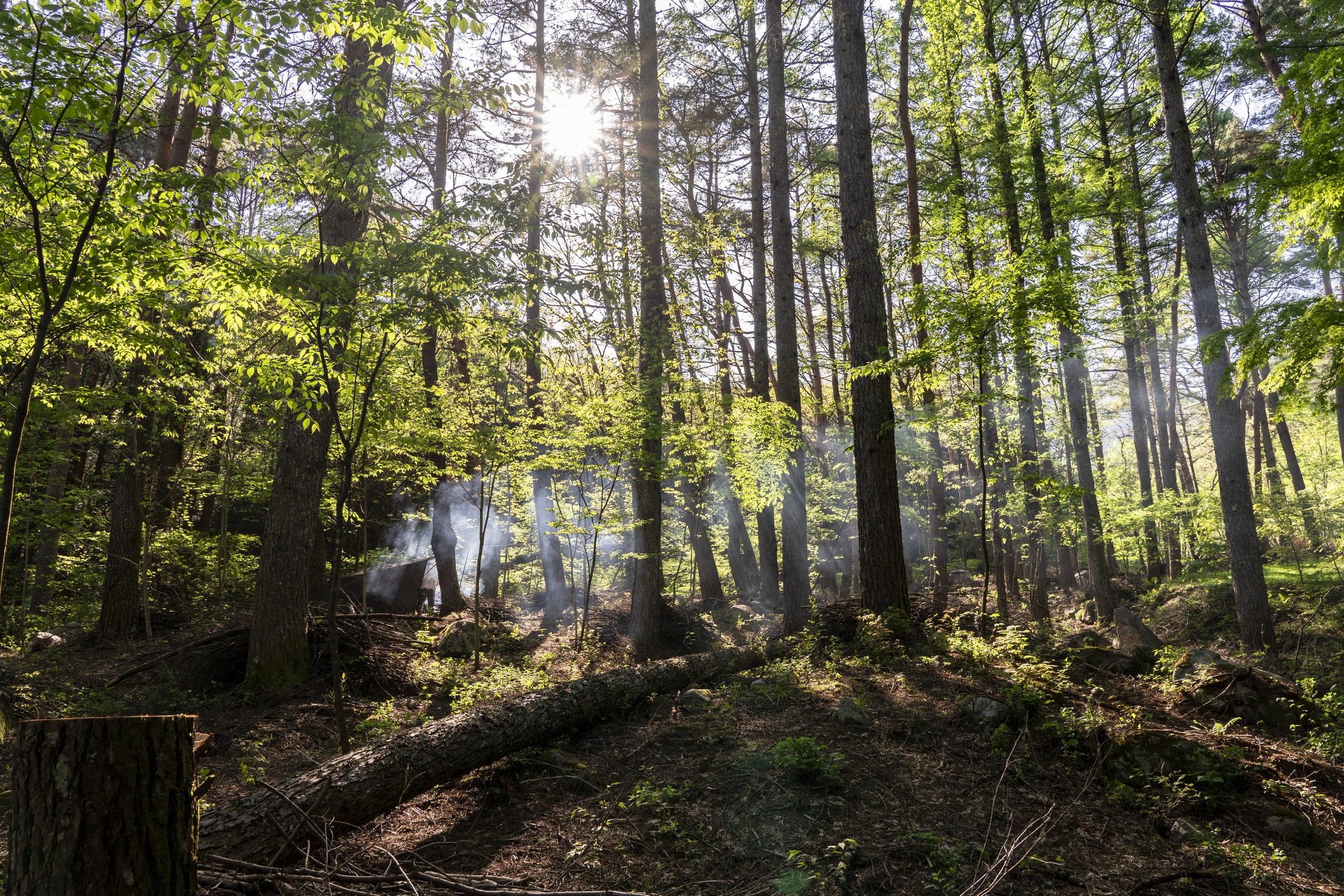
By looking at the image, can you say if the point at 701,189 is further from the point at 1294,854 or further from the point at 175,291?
the point at 1294,854

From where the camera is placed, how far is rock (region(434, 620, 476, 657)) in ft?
32.1

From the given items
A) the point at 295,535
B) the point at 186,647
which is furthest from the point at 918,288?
the point at 186,647

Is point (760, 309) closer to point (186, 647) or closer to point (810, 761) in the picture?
point (810, 761)

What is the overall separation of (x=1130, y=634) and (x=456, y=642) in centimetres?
970

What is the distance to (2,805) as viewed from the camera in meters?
3.97

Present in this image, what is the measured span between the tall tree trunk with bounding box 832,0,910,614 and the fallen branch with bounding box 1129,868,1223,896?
4.16 meters

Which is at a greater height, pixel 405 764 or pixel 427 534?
pixel 427 534

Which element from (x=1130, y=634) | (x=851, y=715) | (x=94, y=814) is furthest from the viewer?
(x=1130, y=634)

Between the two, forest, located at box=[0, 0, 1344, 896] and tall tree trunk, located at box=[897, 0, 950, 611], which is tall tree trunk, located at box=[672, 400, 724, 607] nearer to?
forest, located at box=[0, 0, 1344, 896]

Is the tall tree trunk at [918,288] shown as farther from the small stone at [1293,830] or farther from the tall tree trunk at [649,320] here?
the small stone at [1293,830]

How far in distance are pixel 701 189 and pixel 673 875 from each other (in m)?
16.2

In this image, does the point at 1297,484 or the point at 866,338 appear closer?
the point at 866,338

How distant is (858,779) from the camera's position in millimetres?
4086

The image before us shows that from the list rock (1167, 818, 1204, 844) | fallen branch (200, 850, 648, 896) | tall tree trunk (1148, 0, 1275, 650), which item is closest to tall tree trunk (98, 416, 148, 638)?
fallen branch (200, 850, 648, 896)
